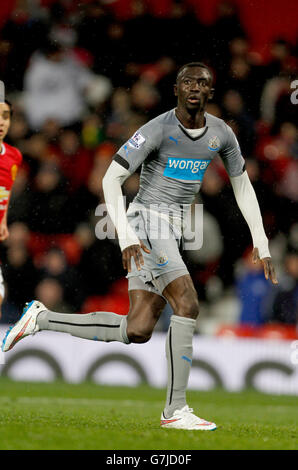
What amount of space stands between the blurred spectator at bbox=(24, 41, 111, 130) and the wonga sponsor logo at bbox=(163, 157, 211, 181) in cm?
591

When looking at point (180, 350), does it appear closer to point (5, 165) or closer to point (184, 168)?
point (184, 168)

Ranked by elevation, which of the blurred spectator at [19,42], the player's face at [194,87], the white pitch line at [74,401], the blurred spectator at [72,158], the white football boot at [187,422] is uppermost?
the blurred spectator at [19,42]

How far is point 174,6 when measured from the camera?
1154cm

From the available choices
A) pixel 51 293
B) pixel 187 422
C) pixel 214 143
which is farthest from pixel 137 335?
pixel 51 293

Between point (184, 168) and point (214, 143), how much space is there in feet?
0.77

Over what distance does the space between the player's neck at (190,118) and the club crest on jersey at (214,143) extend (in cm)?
11

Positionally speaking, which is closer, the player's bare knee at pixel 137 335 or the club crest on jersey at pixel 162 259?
the club crest on jersey at pixel 162 259

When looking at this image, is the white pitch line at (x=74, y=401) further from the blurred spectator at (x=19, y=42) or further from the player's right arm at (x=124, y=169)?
the blurred spectator at (x=19, y=42)

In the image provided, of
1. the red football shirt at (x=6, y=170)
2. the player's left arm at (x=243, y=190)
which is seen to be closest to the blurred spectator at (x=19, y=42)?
the red football shirt at (x=6, y=170)

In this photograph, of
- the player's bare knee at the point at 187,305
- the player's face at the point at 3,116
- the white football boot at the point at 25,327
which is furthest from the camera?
the player's face at the point at 3,116

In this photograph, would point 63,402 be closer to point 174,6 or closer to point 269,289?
point 269,289

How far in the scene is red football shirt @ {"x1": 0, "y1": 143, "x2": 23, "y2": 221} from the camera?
6.68 m

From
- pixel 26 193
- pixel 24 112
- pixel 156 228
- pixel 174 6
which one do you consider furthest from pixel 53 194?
pixel 156 228

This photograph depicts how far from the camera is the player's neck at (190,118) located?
5164 millimetres
